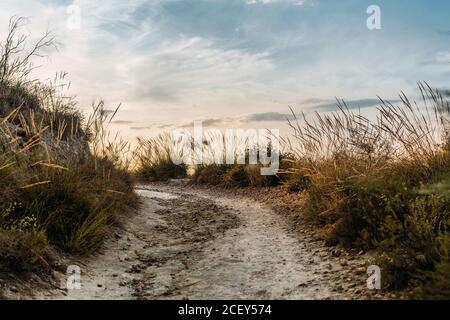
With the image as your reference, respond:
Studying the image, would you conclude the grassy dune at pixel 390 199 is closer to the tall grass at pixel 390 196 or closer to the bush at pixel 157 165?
the tall grass at pixel 390 196

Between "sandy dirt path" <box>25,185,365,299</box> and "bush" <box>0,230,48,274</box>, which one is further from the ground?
"bush" <box>0,230,48,274</box>

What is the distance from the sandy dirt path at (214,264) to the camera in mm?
4924

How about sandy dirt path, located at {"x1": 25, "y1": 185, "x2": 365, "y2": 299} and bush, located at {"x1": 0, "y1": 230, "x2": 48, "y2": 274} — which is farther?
sandy dirt path, located at {"x1": 25, "y1": 185, "x2": 365, "y2": 299}

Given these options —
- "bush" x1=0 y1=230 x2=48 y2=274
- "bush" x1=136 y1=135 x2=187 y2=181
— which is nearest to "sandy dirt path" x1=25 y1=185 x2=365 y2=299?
"bush" x1=0 y1=230 x2=48 y2=274

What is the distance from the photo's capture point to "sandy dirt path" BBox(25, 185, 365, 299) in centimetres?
492

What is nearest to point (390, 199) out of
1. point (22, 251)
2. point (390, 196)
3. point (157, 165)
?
point (390, 196)

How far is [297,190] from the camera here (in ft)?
36.1

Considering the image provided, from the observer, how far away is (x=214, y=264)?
5.96 meters

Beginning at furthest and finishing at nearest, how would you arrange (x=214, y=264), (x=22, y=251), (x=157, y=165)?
(x=157, y=165)
(x=214, y=264)
(x=22, y=251)

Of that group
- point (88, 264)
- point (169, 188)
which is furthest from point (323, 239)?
point (169, 188)

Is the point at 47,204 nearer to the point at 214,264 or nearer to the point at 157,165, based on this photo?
the point at 214,264

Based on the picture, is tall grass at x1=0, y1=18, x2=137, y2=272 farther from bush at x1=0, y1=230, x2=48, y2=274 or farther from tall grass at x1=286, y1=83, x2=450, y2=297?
tall grass at x1=286, y1=83, x2=450, y2=297
